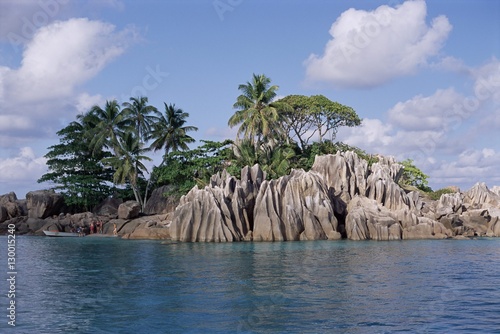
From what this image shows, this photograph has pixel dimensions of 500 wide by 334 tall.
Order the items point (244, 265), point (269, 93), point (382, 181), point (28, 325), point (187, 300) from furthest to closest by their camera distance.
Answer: point (269, 93), point (382, 181), point (244, 265), point (187, 300), point (28, 325)

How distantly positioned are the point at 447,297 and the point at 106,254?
22520mm

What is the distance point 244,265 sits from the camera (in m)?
27.7

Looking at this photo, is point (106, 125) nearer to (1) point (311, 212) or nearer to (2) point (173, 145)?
(2) point (173, 145)

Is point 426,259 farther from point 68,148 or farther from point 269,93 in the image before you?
point 68,148

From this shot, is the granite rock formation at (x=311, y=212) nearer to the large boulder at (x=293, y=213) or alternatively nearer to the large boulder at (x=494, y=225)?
the large boulder at (x=293, y=213)

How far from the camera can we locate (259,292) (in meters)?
20.1

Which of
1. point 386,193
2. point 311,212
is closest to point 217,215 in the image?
point 311,212

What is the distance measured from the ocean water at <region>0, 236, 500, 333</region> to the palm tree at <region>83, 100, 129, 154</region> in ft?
101

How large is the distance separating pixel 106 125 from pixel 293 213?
100.0ft

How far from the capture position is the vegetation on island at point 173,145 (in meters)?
57.0

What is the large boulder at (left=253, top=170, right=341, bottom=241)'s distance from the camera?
43500 mm

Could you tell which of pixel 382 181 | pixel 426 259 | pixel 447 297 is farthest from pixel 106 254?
pixel 382 181

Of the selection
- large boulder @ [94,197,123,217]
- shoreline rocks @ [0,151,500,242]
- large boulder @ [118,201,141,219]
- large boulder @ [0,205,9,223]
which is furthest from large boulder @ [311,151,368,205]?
large boulder @ [0,205,9,223]

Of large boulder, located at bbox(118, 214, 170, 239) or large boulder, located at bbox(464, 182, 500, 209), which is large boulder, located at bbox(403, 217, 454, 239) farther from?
large boulder, located at bbox(118, 214, 170, 239)
